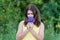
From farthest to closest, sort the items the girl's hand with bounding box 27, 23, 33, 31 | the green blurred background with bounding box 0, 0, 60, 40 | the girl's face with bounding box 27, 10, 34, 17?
the green blurred background with bounding box 0, 0, 60, 40 < the girl's face with bounding box 27, 10, 34, 17 < the girl's hand with bounding box 27, 23, 33, 31

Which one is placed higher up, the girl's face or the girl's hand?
the girl's face

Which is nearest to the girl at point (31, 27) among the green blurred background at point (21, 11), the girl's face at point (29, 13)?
the girl's face at point (29, 13)

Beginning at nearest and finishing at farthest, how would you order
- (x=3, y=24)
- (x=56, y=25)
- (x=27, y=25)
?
(x=27, y=25) < (x=3, y=24) < (x=56, y=25)

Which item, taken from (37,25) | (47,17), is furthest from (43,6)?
(37,25)

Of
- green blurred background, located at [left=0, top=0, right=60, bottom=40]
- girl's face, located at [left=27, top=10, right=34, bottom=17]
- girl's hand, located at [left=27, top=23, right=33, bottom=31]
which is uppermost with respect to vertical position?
girl's face, located at [left=27, top=10, right=34, bottom=17]

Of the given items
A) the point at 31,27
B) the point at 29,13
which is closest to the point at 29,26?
the point at 31,27

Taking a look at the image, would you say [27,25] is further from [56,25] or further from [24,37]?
[56,25]

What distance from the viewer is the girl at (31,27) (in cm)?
519

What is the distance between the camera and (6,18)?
1066 cm

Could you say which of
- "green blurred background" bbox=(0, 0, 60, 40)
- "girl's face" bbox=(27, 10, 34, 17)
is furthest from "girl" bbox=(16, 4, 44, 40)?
"green blurred background" bbox=(0, 0, 60, 40)

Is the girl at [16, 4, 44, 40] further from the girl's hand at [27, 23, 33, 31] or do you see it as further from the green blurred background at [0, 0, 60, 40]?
the green blurred background at [0, 0, 60, 40]

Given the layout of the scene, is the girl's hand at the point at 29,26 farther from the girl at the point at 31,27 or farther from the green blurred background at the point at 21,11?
the green blurred background at the point at 21,11

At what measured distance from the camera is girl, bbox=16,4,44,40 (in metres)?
5.19

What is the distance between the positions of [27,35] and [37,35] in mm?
163
